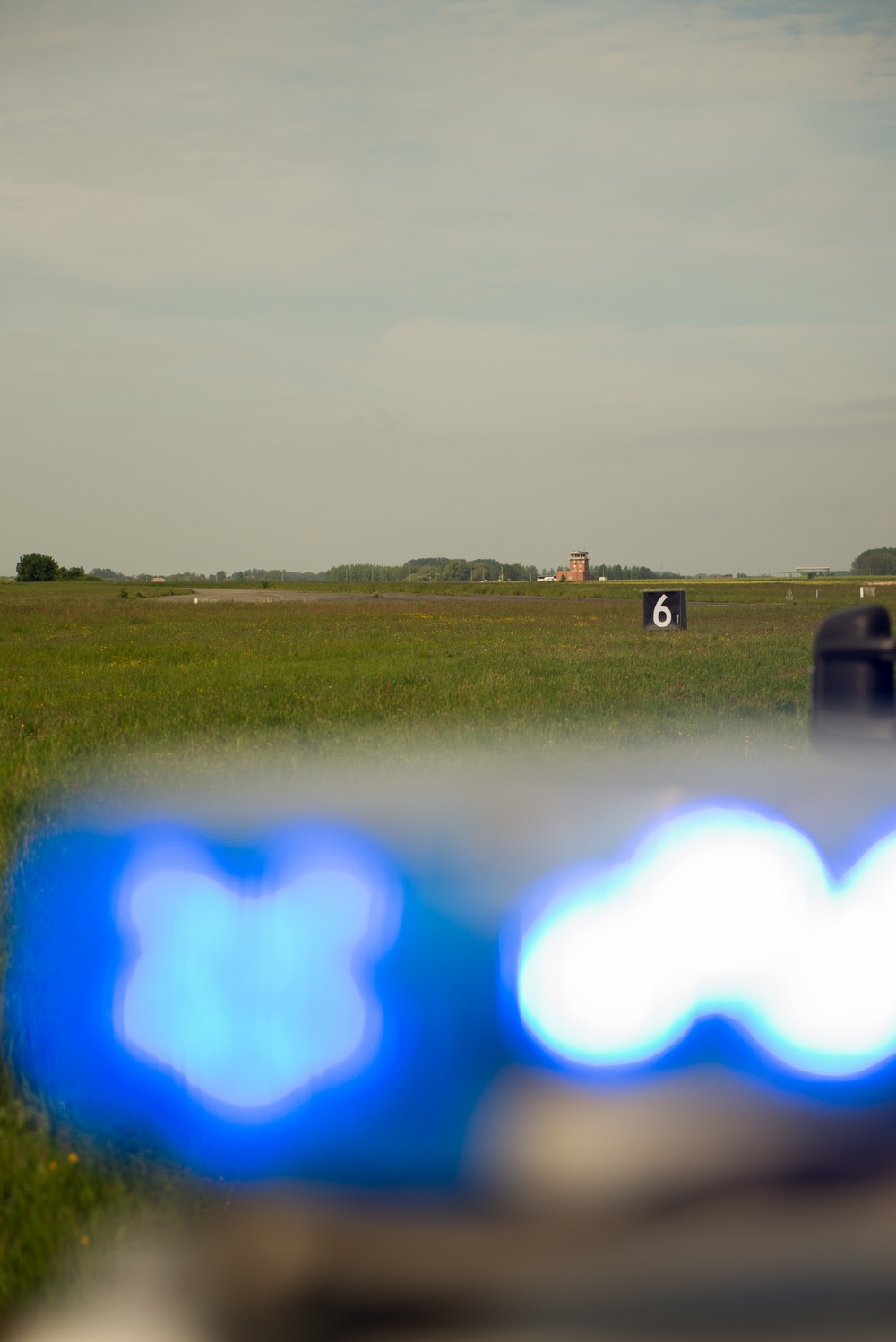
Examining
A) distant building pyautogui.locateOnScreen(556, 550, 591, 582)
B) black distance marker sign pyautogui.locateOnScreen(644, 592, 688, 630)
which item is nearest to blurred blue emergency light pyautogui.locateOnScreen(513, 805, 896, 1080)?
black distance marker sign pyautogui.locateOnScreen(644, 592, 688, 630)

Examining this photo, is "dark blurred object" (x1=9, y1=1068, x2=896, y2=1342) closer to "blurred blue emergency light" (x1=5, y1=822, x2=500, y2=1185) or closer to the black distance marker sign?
"blurred blue emergency light" (x1=5, y1=822, x2=500, y2=1185)

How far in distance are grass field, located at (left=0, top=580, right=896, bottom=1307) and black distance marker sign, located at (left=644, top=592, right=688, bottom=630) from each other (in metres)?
0.76

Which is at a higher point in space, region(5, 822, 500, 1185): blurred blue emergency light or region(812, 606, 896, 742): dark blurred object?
region(812, 606, 896, 742): dark blurred object

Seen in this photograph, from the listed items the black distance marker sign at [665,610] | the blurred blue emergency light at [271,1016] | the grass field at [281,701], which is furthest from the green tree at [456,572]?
the blurred blue emergency light at [271,1016]

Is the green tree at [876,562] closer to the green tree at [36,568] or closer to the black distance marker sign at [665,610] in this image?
the green tree at [36,568]

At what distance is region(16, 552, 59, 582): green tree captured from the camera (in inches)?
4931

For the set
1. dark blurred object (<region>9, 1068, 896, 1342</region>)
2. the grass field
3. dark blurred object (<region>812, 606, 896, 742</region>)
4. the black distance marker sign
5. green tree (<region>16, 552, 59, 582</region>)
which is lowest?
dark blurred object (<region>9, 1068, 896, 1342</region>)

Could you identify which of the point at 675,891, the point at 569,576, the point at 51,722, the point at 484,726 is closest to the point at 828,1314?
the point at 675,891

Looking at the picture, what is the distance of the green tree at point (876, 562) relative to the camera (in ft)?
600

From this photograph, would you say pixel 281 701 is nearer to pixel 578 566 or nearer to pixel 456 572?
pixel 578 566

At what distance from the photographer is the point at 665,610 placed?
1180 inches

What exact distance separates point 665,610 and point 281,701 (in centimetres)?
1820

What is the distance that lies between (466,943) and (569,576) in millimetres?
172361

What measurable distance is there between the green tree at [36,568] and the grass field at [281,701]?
102 meters
